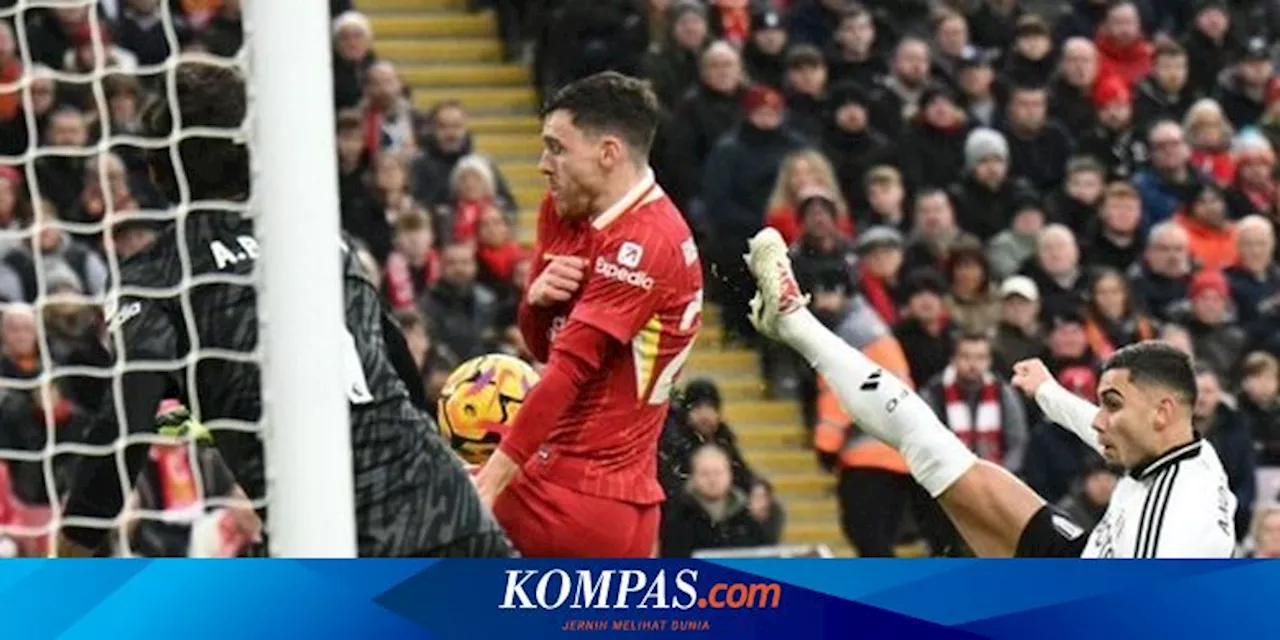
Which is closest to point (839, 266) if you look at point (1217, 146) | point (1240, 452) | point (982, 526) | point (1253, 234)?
point (1240, 452)

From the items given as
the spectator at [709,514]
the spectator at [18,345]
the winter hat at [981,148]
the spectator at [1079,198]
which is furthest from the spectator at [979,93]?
the spectator at [18,345]

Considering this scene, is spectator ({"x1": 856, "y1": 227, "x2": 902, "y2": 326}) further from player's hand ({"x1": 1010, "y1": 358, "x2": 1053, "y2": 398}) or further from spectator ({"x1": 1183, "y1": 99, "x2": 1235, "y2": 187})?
player's hand ({"x1": 1010, "y1": 358, "x2": 1053, "y2": 398})

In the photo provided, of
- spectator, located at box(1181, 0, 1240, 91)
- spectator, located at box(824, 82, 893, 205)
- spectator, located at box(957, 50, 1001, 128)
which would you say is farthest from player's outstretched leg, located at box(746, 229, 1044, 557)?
spectator, located at box(1181, 0, 1240, 91)

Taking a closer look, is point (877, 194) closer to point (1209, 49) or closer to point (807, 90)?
point (807, 90)

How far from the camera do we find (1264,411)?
15.7 m

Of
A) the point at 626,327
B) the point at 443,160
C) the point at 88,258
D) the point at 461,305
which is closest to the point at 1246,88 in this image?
the point at 443,160

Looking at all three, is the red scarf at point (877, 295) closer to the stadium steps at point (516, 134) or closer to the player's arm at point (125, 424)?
the stadium steps at point (516, 134)

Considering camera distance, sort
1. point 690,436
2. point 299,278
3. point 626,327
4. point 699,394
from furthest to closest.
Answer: point 699,394 < point 690,436 < point 626,327 < point 299,278

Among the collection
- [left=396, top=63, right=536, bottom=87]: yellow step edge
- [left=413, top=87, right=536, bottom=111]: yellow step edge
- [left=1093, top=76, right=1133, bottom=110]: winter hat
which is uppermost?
[left=396, top=63, right=536, bottom=87]: yellow step edge

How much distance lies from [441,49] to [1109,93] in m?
3.68

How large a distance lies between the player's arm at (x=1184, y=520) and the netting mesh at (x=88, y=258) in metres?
2.41

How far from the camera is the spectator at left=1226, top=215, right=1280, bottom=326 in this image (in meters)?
16.8

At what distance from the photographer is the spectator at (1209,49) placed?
1931 centimetres

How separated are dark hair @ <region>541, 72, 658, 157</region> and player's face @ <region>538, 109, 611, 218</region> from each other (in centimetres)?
3
